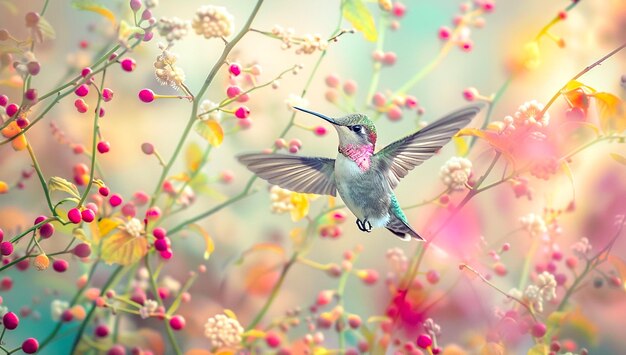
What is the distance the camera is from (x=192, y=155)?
4.17ft

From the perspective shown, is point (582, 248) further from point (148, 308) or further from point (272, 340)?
point (148, 308)

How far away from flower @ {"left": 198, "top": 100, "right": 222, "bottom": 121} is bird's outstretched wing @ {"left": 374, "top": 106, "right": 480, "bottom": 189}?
0.77ft

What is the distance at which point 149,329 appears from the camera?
1.32 m

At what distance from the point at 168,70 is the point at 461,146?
52 cm

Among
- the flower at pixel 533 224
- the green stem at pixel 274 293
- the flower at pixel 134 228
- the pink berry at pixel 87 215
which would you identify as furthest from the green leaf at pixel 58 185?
the flower at pixel 533 224

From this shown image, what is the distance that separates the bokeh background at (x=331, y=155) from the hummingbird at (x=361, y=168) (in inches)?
12.6

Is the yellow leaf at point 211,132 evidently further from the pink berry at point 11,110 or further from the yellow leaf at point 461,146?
the yellow leaf at point 461,146

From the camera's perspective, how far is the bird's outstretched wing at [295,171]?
0.92 meters

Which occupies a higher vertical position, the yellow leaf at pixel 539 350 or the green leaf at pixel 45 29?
the green leaf at pixel 45 29

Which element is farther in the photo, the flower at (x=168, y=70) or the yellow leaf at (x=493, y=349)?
the yellow leaf at (x=493, y=349)

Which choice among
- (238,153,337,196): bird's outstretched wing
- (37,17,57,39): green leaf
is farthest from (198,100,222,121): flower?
(37,17,57,39): green leaf

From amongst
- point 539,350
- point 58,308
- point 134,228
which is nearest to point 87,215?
point 134,228

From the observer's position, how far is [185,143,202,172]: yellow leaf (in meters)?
1.27

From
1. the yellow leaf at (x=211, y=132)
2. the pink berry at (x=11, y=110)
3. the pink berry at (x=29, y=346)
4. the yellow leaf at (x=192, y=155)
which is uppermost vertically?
the yellow leaf at (x=211, y=132)
